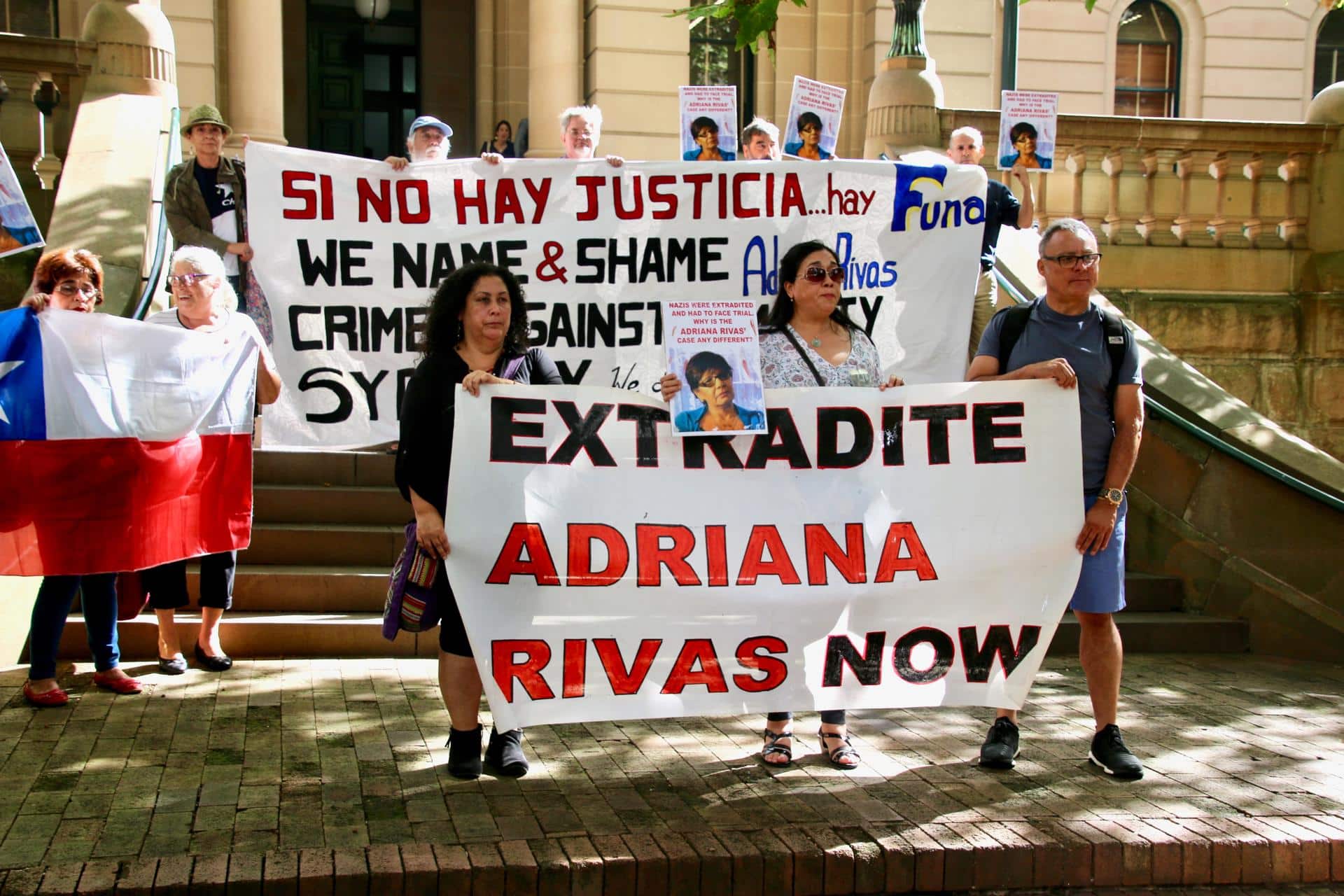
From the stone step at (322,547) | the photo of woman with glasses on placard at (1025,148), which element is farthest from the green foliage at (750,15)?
the stone step at (322,547)

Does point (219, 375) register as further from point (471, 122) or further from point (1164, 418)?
point (471, 122)

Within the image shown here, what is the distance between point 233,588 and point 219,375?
1241 mm

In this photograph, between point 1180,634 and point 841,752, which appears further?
point 1180,634

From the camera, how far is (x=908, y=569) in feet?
17.9

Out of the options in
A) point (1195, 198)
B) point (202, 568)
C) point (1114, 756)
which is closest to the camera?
point (1114, 756)

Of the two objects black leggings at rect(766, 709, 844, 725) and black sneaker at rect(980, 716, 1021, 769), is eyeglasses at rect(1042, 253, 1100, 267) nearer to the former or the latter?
black sneaker at rect(980, 716, 1021, 769)

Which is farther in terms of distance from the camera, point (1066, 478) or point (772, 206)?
point (772, 206)

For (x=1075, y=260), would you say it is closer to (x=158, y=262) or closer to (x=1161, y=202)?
(x=158, y=262)

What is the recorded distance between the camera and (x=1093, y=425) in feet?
18.2

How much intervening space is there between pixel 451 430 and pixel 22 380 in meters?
2.31

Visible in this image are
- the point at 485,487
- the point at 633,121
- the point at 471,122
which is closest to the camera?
the point at 485,487

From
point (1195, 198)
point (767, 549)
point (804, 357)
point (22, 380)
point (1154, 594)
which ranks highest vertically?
point (1195, 198)

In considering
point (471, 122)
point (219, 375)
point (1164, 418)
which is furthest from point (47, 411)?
point (471, 122)

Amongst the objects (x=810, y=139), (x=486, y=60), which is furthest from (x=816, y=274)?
(x=486, y=60)
